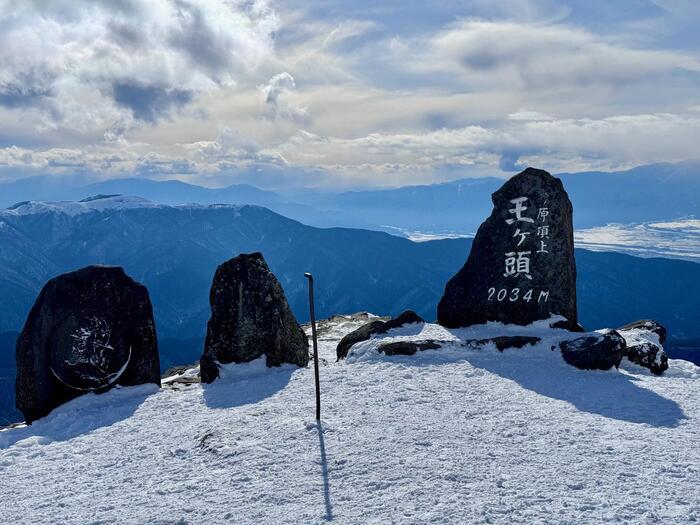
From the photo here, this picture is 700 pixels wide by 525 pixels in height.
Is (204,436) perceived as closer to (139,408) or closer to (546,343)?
(139,408)

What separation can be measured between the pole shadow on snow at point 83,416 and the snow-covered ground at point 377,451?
0.26ft

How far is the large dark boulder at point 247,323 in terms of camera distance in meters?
21.4

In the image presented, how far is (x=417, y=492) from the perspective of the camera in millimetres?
10383

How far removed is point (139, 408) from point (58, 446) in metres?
3.06

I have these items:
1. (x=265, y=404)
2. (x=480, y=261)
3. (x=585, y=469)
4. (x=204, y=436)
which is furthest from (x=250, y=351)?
(x=585, y=469)

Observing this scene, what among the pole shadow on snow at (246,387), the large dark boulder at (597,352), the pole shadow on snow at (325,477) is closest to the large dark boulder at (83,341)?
the pole shadow on snow at (246,387)

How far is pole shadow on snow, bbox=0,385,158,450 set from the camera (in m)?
16.2

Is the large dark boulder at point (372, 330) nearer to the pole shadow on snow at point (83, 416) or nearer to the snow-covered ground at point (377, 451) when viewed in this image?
the snow-covered ground at point (377, 451)

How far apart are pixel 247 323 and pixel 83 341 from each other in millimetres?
6240

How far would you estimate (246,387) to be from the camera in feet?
63.7

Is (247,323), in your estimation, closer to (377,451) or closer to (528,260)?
(377,451)

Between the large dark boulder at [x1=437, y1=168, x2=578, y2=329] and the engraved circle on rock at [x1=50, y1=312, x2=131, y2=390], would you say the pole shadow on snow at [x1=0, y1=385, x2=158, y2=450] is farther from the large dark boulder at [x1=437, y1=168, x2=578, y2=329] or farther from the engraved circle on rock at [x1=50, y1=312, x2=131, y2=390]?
the large dark boulder at [x1=437, y1=168, x2=578, y2=329]

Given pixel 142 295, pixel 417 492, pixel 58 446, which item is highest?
pixel 142 295

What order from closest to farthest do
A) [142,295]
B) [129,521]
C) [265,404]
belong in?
[129,521] → [265,404] → [142,295]
